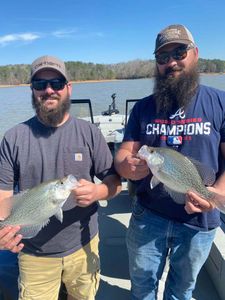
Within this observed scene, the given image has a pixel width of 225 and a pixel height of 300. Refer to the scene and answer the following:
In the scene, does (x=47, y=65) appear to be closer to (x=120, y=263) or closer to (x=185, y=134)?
(x=185, y=134)

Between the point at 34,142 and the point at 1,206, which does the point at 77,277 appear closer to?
the point at 1,206

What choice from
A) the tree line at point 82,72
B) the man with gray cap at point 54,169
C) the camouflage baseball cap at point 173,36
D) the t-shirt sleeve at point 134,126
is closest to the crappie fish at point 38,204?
the man with gray cap at point 54,169

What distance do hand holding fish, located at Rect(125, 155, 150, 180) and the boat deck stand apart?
5.45ft

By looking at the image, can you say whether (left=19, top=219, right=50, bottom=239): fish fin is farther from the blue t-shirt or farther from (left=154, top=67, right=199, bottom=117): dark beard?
(left=154, top=67, right=199, bottom=117): dark beard

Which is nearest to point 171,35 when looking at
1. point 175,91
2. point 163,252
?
point 175,91

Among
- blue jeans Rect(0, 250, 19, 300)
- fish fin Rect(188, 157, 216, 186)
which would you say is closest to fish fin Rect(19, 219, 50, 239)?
blue jeans Rect(0, 250, 19, 300)

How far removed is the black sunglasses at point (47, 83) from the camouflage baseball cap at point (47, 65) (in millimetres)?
49

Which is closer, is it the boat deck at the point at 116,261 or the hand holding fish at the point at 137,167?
the hand holding fish at the point at 137,167

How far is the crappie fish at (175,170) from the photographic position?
2.12 metres

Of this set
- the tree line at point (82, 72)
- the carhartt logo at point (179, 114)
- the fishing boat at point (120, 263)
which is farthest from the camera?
the tree line at point (82, 72)

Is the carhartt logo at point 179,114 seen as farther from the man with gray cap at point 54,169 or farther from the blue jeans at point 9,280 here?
the blue jeans at point 9,280

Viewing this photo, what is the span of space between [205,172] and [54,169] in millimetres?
1029

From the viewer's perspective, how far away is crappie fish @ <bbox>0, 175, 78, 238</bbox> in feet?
6.66

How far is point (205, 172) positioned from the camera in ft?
7.22
